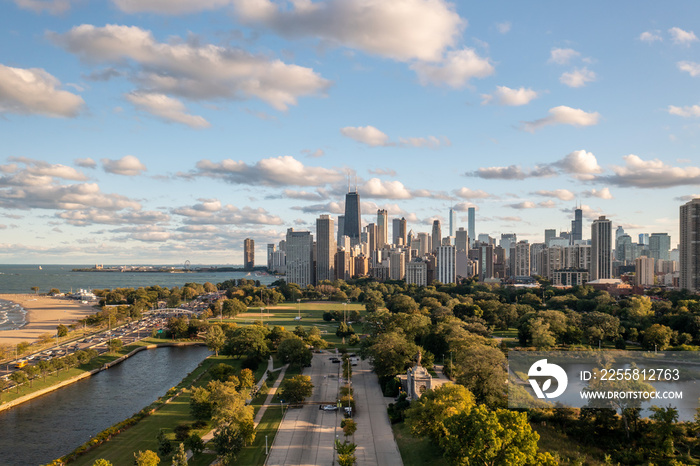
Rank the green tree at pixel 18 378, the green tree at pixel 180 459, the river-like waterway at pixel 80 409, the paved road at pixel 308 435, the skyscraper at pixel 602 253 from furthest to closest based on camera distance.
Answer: the skyscraper at pixel 602 253 < the green tree at pixel 18 378 < the river-like waterway at pixel 80 409 < the paved road at pixel 308 435 < the green tree at pixel 180 459

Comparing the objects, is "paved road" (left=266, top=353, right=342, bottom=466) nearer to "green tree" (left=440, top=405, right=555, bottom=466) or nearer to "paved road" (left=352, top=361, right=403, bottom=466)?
"paved road" (left=352, top=361, right=403, bottom=466)

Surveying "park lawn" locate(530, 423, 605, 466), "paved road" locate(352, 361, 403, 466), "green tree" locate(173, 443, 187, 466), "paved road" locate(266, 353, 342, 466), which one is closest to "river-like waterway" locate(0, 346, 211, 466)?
"green tree" locate(173, 443, 187, 466)

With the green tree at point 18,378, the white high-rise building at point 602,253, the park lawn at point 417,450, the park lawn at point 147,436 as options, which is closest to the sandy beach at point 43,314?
the green tree at point 18,378

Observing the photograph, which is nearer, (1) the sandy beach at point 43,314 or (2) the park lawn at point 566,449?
(2) the park lawn at point 566,449

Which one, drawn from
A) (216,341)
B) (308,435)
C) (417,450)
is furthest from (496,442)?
(216,341)

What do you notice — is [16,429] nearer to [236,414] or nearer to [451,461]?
[236,414]

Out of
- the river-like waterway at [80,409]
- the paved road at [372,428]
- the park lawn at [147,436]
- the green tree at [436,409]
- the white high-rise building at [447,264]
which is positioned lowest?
the river-like waterway at [80,409]

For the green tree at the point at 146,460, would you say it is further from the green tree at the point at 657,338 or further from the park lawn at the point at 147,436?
the green tree at the point at 657,338
